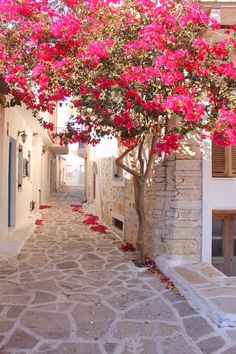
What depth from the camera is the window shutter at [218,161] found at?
263 inches

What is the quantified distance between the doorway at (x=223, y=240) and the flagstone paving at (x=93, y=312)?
1.58 m

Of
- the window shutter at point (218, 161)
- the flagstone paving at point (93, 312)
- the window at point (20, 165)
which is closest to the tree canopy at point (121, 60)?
the window shutter at point (218, 161)

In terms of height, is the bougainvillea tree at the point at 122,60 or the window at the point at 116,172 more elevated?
the bougainvillea tree at the point at 122,60

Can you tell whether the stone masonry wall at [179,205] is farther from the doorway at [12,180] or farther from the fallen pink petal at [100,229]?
the doorway at [12,180]

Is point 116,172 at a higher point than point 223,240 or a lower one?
higher

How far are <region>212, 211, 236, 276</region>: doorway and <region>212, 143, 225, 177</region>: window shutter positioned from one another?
0.88 meters

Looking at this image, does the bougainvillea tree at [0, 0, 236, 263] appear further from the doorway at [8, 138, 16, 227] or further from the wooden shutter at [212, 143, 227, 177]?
the doorway at [8, 138, 16, 227]

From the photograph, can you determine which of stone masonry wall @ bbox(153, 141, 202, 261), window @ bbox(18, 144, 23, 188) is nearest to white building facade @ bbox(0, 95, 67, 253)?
window @ bbox(18, 144, 23, 188)

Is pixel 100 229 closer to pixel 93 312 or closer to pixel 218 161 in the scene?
pixel 218 161

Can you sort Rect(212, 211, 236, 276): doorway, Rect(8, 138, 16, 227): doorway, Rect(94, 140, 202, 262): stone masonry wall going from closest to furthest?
Rect(94, 140, 202, 262): stone masonry wall < Rect(212, 211, 236, 276): doorway < Rect(8, 138, 16, 227): doorway

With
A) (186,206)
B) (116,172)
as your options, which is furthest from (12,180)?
(186,206)

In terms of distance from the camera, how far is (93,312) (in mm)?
4629

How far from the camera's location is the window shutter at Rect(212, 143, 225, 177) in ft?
21.9

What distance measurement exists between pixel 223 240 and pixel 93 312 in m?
3.43
